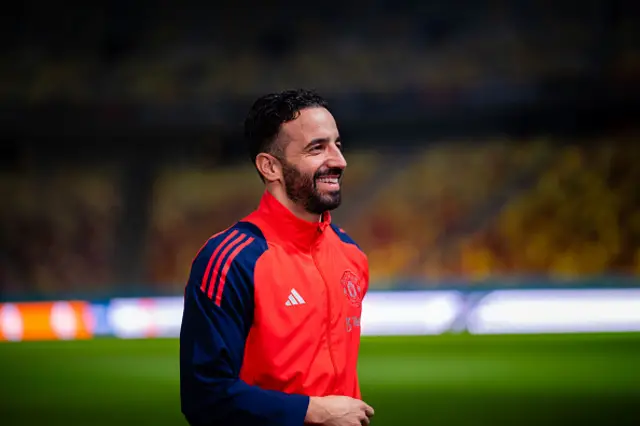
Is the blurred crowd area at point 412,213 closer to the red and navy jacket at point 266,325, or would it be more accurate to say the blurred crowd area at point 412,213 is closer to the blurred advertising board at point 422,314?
the blurred advertising board at point 422,314

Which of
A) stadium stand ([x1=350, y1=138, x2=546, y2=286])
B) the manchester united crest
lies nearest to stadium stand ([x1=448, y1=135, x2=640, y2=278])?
stadium stand ([x1=350, y1=138, x2=546, y2=286])

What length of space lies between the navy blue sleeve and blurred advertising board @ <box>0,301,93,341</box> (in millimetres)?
8977

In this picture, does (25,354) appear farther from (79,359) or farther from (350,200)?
(350,200)

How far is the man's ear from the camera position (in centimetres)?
185

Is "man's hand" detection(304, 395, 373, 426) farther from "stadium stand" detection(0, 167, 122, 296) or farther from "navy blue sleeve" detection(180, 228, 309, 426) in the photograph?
"stadium stand" detection(0, 167, 122, 296)

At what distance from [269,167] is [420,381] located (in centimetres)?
511

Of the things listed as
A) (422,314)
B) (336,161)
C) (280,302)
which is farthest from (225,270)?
(422,314)

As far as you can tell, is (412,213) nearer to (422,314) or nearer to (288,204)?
(422,314)

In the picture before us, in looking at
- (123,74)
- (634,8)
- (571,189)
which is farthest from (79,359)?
(634,8)

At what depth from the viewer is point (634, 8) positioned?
14.7m

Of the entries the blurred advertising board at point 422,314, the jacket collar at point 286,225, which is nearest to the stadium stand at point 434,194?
the blurred advertising board at point 422,314

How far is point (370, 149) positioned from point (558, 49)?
428 centimetres

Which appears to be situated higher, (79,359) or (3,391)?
(79,359)

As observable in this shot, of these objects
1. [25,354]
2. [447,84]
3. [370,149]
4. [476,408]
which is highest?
[447,84]
